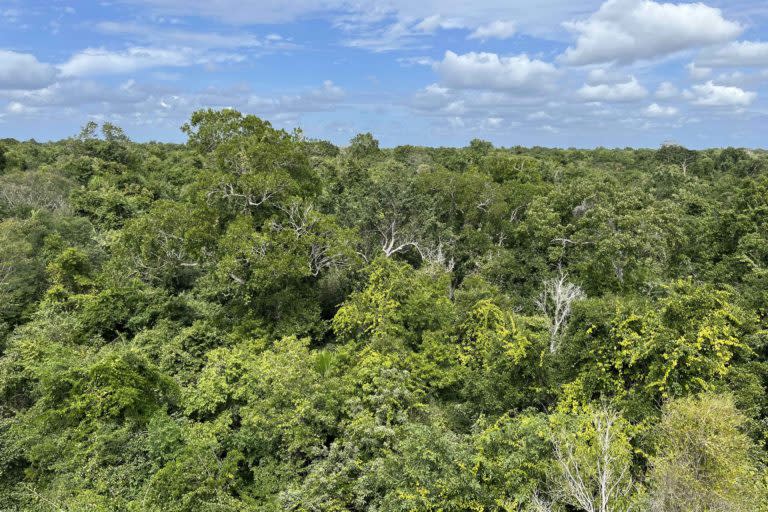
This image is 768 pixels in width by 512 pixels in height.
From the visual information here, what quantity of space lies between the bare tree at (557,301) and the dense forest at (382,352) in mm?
174

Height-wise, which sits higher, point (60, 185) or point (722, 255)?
point (60, 185)

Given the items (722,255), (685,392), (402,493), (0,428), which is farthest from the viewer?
(722,255)

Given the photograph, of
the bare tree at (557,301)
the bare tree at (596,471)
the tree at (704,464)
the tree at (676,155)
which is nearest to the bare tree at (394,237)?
the bare tree at (557,301)

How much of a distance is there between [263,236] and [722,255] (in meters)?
21.2

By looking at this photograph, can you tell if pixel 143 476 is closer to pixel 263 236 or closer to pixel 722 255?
pixel 263 236

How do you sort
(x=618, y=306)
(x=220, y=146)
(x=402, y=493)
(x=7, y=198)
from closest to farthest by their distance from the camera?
(x=402, y=493)
(x=618, y=306)
(x=220, y=146)
(x=7, y=198)

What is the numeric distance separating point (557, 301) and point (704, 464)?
30.9 ft

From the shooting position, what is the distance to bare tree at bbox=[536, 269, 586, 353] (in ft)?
55.9

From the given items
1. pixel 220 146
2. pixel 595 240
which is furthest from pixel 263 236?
pixel 595 240

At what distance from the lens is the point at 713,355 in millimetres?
11578

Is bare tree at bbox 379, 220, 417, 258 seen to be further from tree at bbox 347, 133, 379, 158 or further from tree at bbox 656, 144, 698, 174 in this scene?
tree at bbox 656, 144, 698, 174

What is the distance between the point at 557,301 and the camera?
1855 centimetres

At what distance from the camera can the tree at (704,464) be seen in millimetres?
8688

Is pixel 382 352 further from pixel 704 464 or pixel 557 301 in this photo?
pixel 704 464
